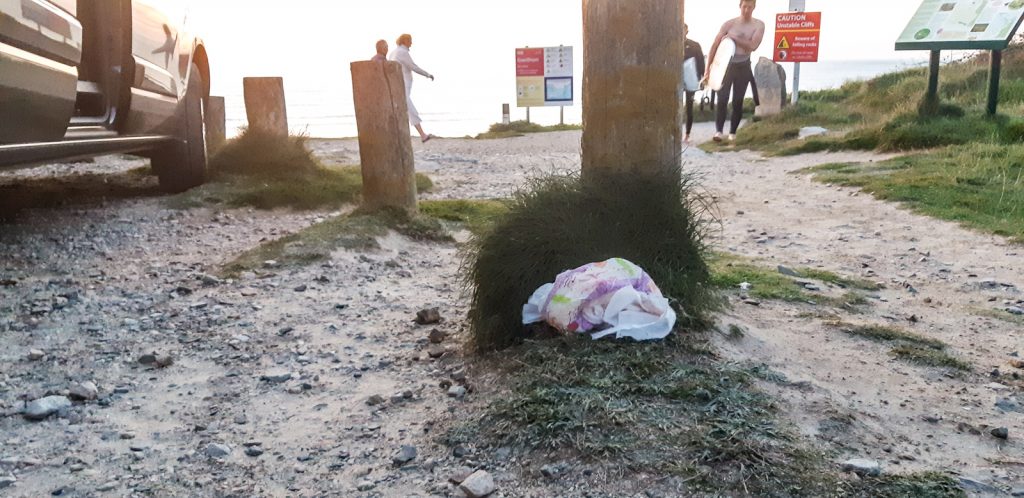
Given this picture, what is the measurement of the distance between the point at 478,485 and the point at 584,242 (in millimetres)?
1335

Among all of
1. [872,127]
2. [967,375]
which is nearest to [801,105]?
[872,127]

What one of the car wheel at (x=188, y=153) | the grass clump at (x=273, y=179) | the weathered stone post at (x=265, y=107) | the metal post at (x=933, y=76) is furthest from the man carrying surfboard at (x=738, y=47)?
the car wheel at (x=188, y=153)

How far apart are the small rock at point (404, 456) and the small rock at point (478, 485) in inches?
10.8

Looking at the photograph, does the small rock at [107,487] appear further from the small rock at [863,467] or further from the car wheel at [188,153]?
the car wheel at [188,153]

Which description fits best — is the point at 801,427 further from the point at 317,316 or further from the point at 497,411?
the point at 317,316

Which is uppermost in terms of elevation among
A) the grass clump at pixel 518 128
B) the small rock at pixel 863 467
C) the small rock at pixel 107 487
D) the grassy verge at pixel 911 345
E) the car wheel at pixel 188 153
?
the car wheel at pixel 188 153

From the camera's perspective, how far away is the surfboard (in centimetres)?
1120

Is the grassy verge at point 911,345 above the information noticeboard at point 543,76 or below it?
below

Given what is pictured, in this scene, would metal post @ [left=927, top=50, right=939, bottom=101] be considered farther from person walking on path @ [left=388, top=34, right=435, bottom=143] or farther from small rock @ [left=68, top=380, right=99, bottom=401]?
small rock @ [left=68, top=380, right=99, bottom=401]

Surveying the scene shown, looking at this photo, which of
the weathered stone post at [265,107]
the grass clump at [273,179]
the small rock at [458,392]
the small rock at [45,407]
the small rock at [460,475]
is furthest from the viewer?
the weathered stone post at [265,107]

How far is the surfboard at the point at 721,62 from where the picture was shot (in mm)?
11195

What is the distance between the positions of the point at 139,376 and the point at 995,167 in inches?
296

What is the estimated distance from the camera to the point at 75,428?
292 cm

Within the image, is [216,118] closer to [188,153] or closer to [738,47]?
[188,153]
